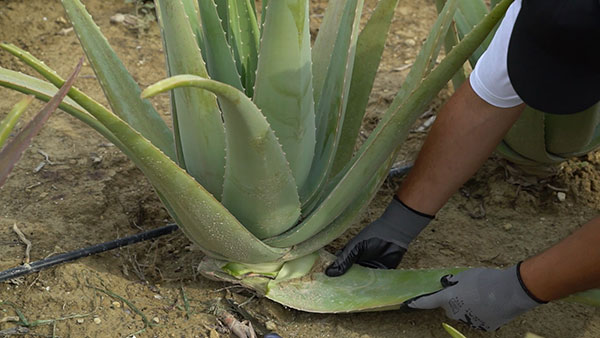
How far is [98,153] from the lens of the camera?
2.03m

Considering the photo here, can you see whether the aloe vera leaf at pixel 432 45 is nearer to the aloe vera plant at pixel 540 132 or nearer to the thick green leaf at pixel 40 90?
the aloe vera plant at pixel 540 132

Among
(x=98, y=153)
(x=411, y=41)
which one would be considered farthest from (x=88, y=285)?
(x=411, y=41)

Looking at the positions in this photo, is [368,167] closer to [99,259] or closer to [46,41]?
[99,259]

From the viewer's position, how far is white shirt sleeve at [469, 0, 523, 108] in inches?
57.7

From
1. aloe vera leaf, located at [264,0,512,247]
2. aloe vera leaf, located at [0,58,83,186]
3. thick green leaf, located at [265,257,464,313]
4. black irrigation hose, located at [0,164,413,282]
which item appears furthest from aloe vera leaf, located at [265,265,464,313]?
aloe vera leaf, located at [0,58,83,186]

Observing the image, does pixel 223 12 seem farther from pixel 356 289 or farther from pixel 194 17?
pixel 356 289

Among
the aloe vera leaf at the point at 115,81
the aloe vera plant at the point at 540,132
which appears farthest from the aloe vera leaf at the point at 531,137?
the aloe vera leaf at the point at 115,81

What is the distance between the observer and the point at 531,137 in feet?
5.84

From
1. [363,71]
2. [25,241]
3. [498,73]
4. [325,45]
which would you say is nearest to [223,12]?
[325,45]

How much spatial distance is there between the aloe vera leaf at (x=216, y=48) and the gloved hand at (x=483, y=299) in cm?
60

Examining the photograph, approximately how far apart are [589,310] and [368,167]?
67cm

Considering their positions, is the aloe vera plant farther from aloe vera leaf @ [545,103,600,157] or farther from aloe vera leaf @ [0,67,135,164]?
aloe vera leaf @ [0,67,135,164]

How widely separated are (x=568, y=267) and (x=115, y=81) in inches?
37.6

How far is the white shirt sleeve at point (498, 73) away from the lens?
1.47 metres
